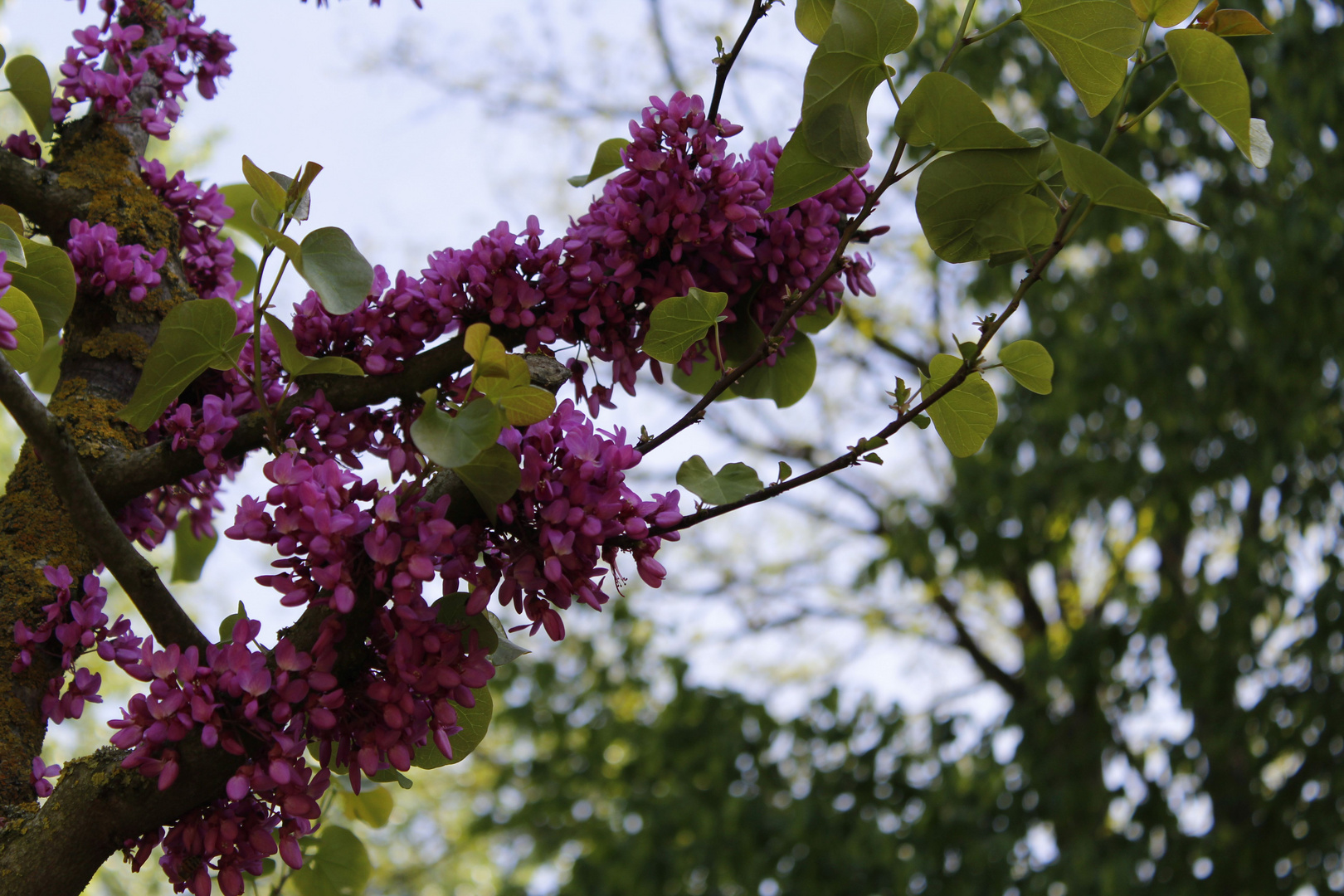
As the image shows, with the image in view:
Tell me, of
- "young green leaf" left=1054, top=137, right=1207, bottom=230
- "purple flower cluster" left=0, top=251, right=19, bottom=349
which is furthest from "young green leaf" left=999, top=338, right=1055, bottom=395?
"purple flower cluster" left=0, top=251, right=19, bottom=349

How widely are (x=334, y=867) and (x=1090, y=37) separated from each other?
1.21 meters

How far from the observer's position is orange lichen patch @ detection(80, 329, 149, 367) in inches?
42.8

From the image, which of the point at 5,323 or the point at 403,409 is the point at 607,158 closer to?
the point at 403,409

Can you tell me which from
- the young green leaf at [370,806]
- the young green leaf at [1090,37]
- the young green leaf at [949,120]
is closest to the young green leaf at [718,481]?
the young green leaf at [949,120]

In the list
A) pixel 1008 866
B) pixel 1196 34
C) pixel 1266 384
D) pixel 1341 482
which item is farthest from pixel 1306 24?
pixel 1196 34

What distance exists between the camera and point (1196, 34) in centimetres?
83

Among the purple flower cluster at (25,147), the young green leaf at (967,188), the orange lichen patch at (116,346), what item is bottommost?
the young green leaf at (967,188)

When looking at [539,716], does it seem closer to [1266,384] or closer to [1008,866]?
[1008,866]

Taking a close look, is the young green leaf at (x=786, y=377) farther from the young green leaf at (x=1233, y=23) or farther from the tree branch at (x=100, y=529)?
the tree branch at (x=100, y=529)

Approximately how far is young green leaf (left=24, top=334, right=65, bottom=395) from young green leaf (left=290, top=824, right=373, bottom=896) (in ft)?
2.25

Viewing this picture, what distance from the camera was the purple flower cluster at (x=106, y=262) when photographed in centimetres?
106

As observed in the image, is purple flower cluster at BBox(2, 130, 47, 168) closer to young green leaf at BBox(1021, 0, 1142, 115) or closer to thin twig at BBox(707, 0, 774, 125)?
thin twig at BBox(707, 0, 774, 125)

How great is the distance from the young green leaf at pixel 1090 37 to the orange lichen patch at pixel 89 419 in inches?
36.7

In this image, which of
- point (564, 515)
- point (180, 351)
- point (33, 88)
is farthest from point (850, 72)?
point (33, 88)
